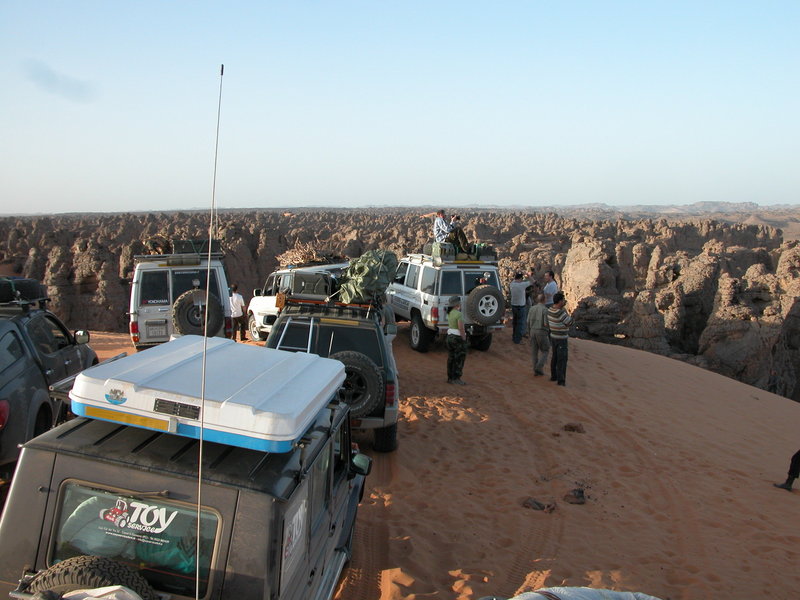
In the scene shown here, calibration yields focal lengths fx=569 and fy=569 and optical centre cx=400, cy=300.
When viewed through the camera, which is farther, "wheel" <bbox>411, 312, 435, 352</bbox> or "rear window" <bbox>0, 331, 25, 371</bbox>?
"wheel" <bbox>411, 312, 435, 352</bbox>

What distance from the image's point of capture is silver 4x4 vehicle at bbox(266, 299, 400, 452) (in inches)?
266

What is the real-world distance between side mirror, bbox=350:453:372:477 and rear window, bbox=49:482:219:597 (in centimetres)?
160

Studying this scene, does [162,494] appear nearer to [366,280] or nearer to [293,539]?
[293,539]

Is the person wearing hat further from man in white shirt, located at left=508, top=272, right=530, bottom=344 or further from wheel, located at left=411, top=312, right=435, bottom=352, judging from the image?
man in white shirt, located at left=508, top=272, right=530, bottom=344

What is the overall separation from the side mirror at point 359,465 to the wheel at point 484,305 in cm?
774

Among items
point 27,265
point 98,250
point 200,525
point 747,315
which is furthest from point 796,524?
point 27,265

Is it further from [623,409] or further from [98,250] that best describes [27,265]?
[623,409]

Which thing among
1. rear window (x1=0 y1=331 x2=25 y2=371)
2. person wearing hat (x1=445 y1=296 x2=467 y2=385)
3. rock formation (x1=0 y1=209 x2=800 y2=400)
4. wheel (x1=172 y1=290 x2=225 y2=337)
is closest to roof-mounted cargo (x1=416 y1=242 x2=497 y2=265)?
person wearing hat (x1=445 y1=296 x2=467 y2=385)

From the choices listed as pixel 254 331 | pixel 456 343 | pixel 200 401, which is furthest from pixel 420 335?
pixel 200 401

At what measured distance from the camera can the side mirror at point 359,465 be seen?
4059mm

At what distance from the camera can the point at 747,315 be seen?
54.3 feet

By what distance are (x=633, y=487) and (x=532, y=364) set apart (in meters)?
5.13

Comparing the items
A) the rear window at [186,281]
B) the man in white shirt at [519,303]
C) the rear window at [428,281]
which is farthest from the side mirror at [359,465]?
the man in white shirt at [519,303]

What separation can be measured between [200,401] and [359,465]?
1.74 m
